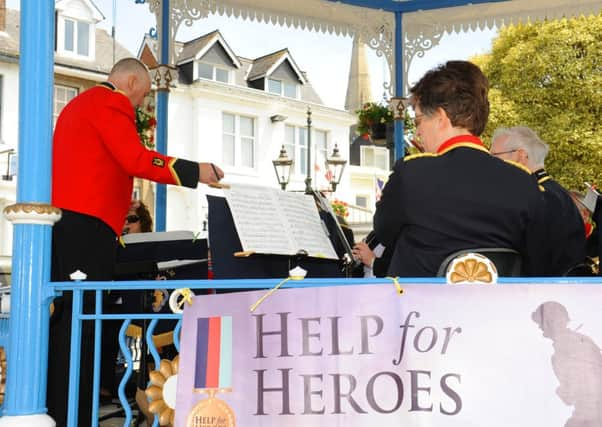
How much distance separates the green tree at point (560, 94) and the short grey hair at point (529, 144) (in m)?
17.7

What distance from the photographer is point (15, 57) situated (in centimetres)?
2214

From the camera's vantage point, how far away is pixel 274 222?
3398 millimetres

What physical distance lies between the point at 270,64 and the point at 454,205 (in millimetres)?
28649

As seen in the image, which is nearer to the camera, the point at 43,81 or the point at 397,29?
the point at 43,81

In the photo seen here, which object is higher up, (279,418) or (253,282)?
(253,282)

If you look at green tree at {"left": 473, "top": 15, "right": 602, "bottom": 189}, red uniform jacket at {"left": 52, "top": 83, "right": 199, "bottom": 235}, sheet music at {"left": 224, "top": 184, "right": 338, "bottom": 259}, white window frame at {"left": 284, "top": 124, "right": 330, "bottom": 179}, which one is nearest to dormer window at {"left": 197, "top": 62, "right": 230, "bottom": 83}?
white window frame at {"left": 284, "top": 124, "right": 330, "bottom": 179}

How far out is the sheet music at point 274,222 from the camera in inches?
129

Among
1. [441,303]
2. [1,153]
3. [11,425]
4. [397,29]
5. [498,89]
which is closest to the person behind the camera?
[441,303]

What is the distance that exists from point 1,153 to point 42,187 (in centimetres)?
2007

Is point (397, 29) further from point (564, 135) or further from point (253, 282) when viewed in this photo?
point (564, 135)

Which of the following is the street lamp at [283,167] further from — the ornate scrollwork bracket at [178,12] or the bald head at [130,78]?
the bald head at [130,78]

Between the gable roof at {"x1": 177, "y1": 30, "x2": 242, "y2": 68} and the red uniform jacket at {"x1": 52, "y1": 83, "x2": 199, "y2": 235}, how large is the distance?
2508 cm

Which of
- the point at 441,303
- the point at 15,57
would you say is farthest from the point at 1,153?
the point at 441,303

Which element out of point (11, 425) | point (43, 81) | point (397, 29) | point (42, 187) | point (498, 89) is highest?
point (498, 89)
